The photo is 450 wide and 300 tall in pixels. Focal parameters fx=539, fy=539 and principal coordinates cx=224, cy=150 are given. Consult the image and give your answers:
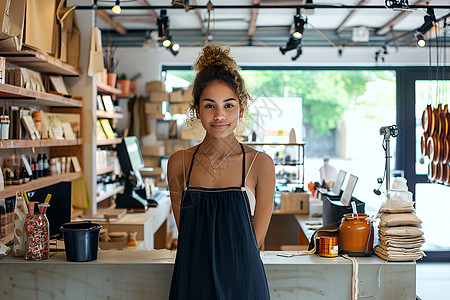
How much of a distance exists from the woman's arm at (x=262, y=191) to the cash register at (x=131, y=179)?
3.05 meters

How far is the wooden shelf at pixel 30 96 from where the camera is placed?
11.3 feet

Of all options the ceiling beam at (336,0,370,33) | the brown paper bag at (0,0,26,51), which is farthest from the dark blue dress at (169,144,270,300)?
the ceiling beam at (336,0,370,33)

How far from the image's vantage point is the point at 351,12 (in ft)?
20.0

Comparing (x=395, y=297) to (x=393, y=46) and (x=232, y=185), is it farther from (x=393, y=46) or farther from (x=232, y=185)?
(x=393, y=46)

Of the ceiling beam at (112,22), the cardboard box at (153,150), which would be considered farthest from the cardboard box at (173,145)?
the ceiling beam at (112,22)

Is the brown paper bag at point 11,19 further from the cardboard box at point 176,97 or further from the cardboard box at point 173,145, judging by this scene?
the cardboard box at point 173,145

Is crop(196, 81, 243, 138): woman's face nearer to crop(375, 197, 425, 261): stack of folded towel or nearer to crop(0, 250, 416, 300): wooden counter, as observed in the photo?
crop(0, 250, 416, 300): wooden counter

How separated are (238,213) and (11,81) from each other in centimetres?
238

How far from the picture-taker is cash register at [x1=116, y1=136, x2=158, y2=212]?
5199 millimetres

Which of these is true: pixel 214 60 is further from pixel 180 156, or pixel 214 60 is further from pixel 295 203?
pixel 295 203

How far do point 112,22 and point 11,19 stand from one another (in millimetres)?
3611

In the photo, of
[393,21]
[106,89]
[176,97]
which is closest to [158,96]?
[176,97]

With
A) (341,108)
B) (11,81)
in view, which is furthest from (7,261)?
(341,108)

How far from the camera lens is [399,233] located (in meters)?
2.71
